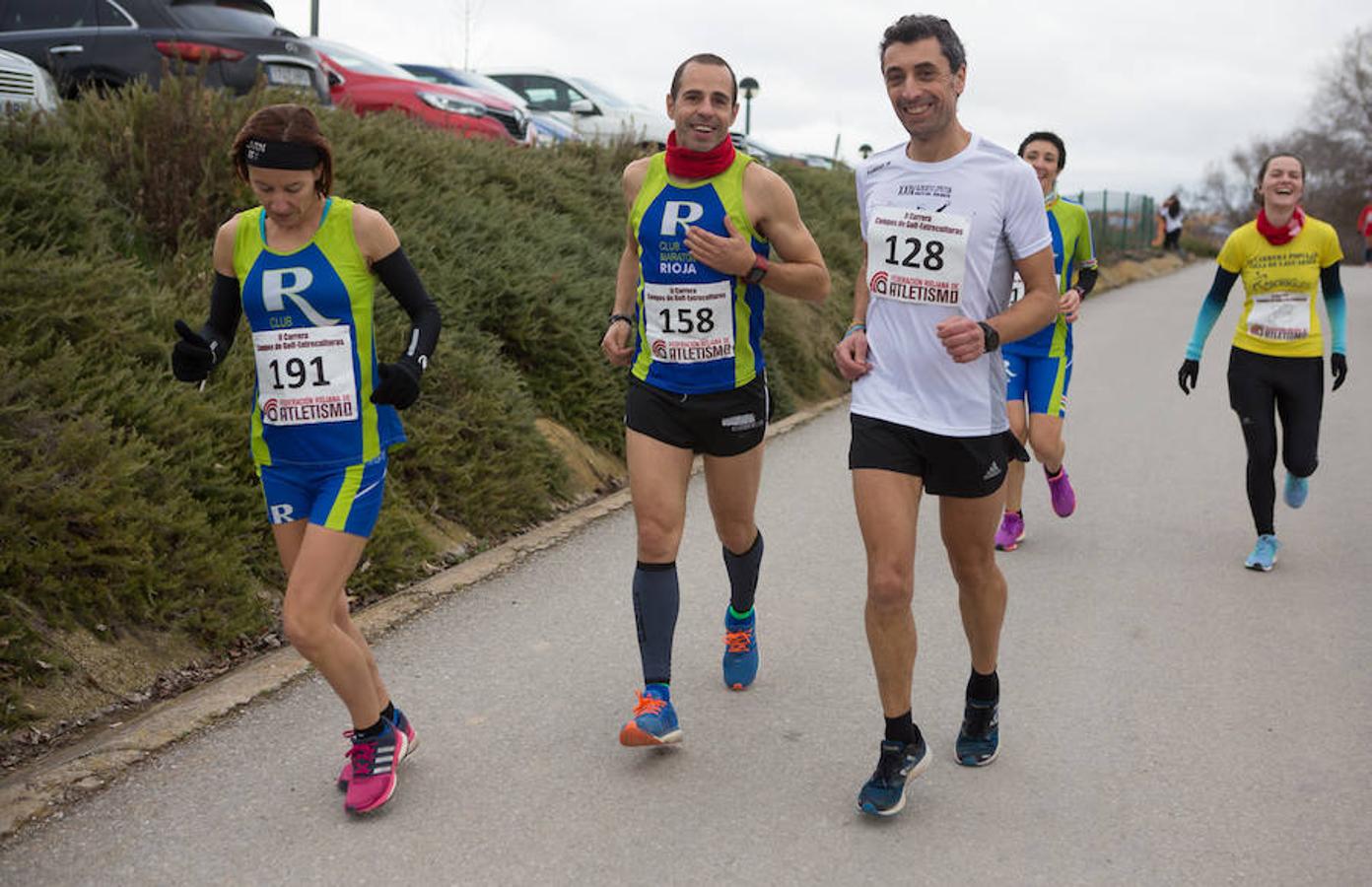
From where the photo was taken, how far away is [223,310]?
4.31 meters

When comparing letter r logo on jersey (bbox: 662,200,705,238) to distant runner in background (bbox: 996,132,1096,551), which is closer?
letter r logo on jersey (bbox: 662,200,705,238)

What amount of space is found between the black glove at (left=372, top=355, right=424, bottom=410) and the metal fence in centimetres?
3416

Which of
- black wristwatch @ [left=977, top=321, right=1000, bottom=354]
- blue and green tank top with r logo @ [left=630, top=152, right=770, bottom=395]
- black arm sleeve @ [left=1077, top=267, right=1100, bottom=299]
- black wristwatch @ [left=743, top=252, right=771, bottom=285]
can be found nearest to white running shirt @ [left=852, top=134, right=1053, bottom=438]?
black wristwatch @ [left=977, top=321, right=1000, bottom=354]

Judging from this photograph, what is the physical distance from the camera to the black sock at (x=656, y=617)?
15.5 ft

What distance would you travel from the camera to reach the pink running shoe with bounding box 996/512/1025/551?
7.69 metres

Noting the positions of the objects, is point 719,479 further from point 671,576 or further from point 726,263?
point 726,263

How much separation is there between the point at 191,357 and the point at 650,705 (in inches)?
69.2

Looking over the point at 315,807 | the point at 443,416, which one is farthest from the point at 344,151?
the point at 315,807

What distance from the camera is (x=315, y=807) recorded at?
4207mm

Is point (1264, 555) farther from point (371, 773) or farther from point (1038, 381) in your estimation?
point (371, 773)

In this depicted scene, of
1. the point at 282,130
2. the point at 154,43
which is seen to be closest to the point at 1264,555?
the point at 282,130

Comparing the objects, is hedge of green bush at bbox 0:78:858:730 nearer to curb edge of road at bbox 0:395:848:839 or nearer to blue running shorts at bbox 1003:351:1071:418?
curb edge of road at bbox 0:395:848:839

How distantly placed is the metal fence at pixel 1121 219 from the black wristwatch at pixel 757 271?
33067 millimetres

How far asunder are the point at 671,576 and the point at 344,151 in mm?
5812
